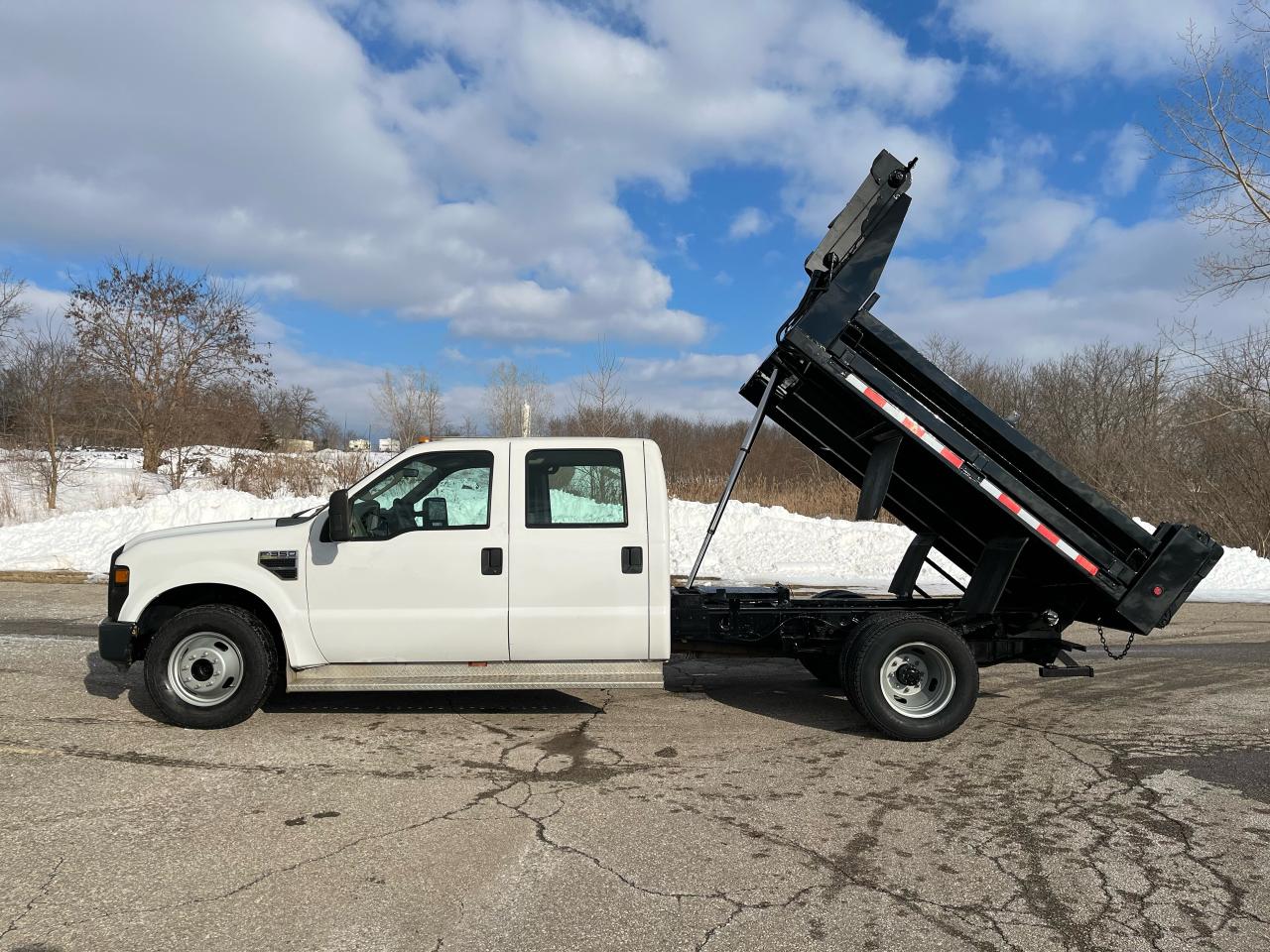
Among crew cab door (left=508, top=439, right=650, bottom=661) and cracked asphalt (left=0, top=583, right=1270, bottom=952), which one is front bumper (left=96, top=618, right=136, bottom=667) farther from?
crew cab door (left=508, top=439, right=650, bottom=661)

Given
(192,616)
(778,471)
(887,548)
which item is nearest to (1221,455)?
(887,548)

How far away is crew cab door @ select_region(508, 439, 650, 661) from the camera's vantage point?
19.7ft

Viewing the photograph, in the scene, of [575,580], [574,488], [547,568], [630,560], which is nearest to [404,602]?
[547,568]

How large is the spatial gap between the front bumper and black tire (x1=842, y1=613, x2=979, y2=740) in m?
4.88

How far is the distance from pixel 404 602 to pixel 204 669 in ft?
4.85

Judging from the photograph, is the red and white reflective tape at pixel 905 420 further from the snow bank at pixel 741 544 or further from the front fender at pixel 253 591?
the snow bank at pixel 741 544

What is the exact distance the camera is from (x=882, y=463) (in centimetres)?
635

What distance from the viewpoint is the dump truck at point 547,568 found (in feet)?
19.5

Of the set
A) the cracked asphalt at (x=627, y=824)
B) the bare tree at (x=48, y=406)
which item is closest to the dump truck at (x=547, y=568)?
the cracked asphalt at (x=627, y=824)

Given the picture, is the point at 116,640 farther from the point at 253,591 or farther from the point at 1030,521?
the point at 1030,521

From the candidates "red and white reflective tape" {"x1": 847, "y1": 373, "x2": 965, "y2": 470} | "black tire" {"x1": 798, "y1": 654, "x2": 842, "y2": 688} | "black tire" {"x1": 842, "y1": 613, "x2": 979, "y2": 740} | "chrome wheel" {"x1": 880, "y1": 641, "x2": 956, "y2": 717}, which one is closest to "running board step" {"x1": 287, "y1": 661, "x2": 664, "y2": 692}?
"black tire" {"x1": 842, "y1": 613, "x2": 979, "y2": 740}

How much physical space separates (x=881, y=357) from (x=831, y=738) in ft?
8.75

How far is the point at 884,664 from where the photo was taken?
6.04 metres

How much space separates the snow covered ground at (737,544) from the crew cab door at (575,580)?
873cm
